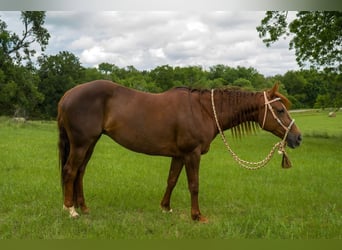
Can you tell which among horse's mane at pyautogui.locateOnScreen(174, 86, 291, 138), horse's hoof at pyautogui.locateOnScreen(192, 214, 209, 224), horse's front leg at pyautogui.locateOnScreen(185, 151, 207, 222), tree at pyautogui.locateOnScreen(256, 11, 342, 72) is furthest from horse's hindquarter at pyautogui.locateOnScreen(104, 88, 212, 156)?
tree at pyautogui.locateOnScreen(256, 11, 342, 72)

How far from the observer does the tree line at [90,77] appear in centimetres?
1398

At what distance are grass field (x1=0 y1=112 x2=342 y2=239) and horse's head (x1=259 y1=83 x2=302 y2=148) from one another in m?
0.73

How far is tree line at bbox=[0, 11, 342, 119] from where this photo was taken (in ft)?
45.9

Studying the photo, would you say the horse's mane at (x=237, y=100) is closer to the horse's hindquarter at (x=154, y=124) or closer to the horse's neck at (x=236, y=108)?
the horse's neck at (x=236, y=108)

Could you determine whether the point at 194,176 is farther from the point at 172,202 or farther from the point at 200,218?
the point at 172,202

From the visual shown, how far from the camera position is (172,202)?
19.0ft

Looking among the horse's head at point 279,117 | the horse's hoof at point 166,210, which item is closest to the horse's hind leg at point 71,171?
the horse's hoof at point 166,210

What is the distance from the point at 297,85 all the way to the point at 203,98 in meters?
26.8

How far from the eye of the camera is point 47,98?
4012 centimetres

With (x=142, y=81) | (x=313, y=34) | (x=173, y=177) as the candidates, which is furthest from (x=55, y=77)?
(x=173, y=177)

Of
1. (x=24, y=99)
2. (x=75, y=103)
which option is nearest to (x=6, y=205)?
(x=75, y=103)

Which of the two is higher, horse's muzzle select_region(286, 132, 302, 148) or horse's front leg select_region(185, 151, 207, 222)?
horse's muzzle select_region(286, 132, 302, 148)

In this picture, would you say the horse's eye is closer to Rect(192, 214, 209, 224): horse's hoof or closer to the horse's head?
the horse's head

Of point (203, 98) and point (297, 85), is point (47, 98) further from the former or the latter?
point (203, 98)
